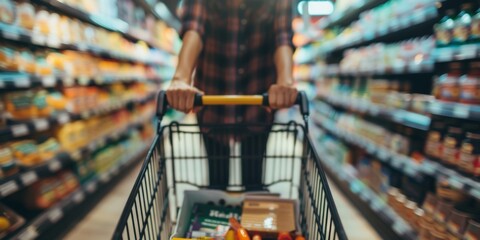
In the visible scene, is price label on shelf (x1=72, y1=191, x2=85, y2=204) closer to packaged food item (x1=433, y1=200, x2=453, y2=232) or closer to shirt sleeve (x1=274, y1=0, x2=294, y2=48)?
shirt sleeve (x1=274, y1=0, x2=294, y2=48)

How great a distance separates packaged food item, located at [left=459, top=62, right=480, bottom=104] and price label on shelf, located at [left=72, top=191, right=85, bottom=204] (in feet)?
8.06

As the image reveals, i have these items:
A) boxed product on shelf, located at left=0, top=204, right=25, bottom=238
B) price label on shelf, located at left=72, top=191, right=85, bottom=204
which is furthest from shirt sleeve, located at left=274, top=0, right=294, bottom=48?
price label on shelf, located at left=72, top=191, right=85, bottom=204

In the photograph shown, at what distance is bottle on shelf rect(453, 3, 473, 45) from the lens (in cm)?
134

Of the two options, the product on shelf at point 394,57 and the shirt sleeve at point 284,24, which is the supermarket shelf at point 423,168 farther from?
the shirt sleeve at point 284,24

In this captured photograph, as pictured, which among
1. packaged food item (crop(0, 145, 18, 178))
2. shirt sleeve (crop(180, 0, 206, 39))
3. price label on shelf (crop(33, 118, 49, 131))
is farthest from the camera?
price label on shelf (crop(33, 118, 49, 131))

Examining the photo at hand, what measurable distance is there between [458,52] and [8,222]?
2487 mm

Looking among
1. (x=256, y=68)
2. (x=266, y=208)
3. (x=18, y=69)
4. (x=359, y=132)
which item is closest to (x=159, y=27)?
(x=18, y=69)

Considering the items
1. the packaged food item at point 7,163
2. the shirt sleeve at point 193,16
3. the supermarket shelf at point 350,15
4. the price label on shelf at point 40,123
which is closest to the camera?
the shirt sleeve at point 193,16

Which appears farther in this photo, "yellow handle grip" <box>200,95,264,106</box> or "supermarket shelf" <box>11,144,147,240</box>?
"supermarket shelf" <box>11,144,147,240</box>

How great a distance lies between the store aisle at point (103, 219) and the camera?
1.89 m

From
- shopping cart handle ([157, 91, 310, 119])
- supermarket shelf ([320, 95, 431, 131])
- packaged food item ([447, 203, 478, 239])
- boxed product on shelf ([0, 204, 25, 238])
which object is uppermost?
shopping cart handle ([157, 91, 310, 119])

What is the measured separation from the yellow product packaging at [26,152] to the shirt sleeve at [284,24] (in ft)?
5.33

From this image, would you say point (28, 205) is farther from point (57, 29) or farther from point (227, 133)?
point (227, 133)

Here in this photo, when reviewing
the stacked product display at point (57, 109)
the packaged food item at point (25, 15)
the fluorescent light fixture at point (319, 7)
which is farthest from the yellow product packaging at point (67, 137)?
the fluorescent light fixture at point (319, 7)
